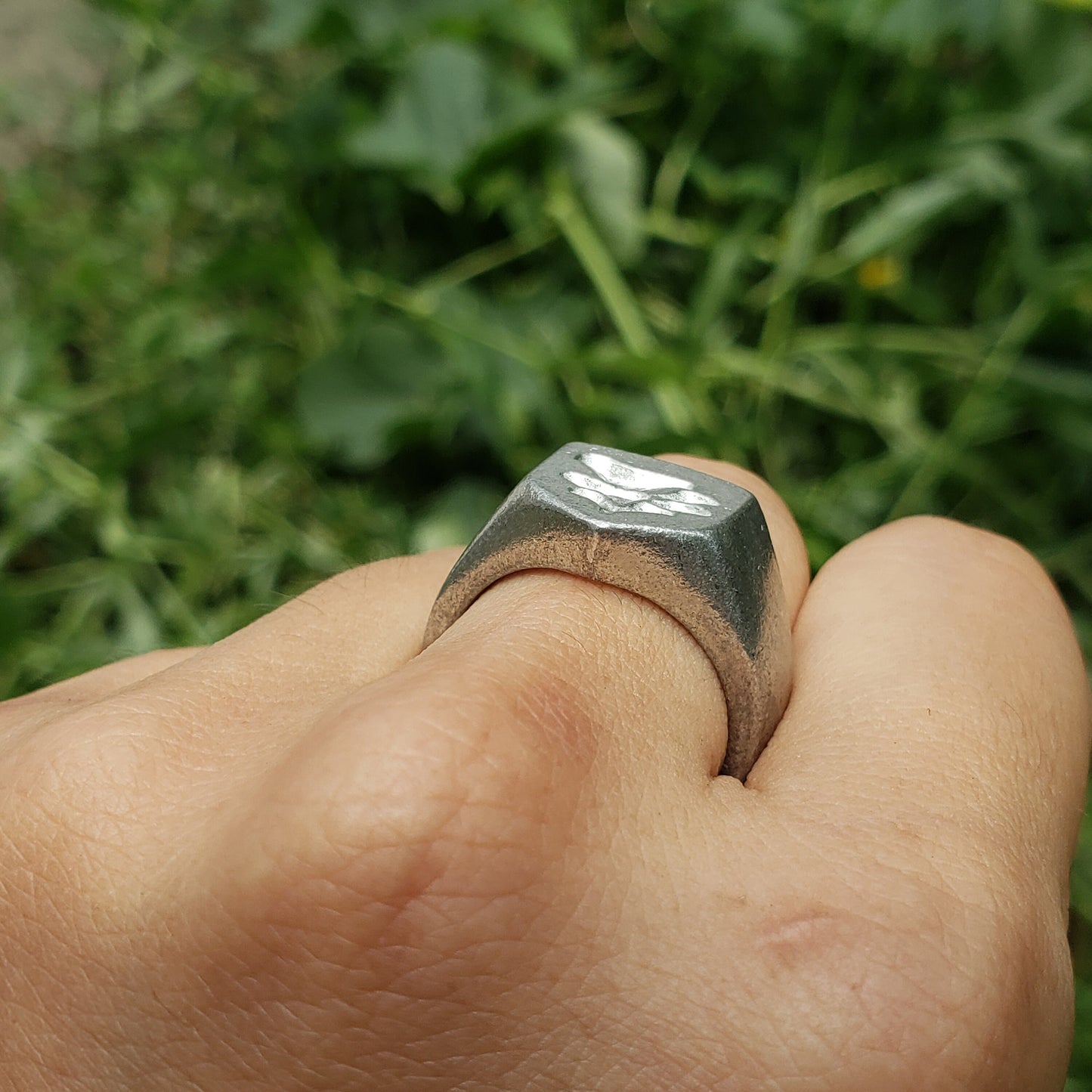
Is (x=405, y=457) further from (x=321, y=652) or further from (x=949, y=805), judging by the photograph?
(x=949, y=805)

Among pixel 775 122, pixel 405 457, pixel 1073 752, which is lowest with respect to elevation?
pixel 405 457

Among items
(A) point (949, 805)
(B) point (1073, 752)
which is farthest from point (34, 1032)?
(B) point (1073, 752)

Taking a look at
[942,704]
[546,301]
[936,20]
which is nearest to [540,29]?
[546,301]

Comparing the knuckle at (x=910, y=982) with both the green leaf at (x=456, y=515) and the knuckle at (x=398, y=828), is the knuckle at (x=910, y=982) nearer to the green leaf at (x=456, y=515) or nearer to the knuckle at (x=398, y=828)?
the knuckle at (x=398, y=828)

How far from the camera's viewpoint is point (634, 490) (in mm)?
498

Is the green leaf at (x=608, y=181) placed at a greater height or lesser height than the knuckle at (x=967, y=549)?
greater

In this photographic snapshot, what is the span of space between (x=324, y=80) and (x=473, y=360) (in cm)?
54

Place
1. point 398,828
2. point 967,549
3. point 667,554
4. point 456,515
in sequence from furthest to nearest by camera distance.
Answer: point 456,515, point 967,549, point 667,554, point 398,828

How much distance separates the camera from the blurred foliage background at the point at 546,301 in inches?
44.1

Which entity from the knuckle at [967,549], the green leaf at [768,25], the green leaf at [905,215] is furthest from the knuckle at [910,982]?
the green leaf at [768,25]

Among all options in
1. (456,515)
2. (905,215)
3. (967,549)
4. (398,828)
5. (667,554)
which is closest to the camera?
(398,828)

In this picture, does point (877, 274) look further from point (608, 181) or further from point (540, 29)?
point (540, 29)

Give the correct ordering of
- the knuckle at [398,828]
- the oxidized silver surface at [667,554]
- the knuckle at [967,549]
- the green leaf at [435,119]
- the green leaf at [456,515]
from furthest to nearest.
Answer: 1. the green leaf at [435,119]
2. the green leaf at [456,515]
3. the knuckle at [967,549]
4. the oxidized silver surface at [667,554]
5. the knuckle at [398,828]

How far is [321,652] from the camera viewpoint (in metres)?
0.54
